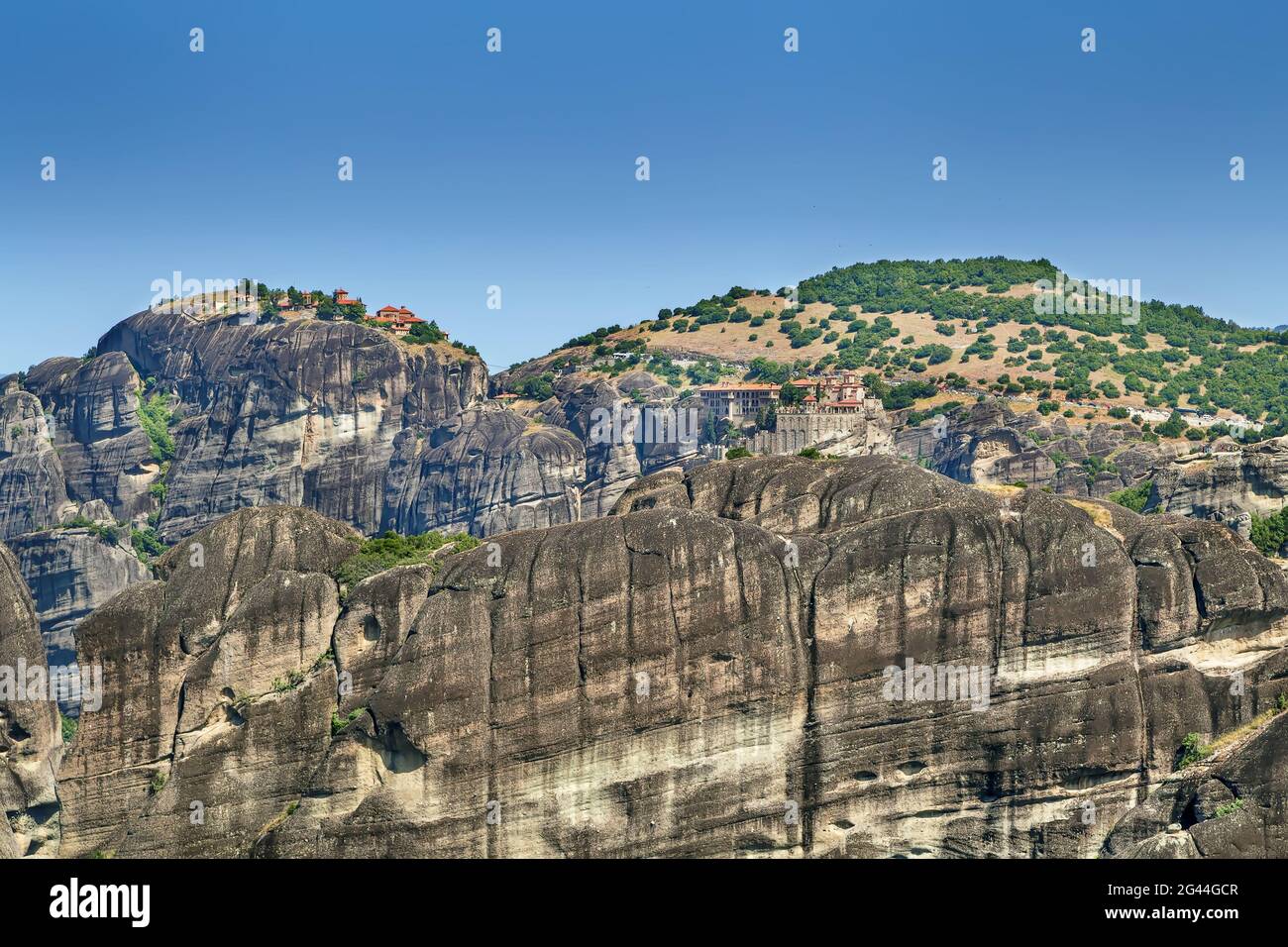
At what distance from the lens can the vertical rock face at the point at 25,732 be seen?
290ft

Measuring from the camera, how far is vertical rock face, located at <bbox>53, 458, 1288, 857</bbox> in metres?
75.1

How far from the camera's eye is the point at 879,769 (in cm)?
7525

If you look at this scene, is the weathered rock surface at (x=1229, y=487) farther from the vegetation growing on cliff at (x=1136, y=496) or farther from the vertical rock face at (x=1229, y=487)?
the vegetation growing on cliff at (x=1136, y=496)

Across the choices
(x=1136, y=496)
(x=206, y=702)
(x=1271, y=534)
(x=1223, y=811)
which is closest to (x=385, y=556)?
(x=206, y=702)

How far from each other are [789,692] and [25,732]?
3407cm

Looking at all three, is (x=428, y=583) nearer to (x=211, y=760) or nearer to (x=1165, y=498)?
(x=211, y=760)

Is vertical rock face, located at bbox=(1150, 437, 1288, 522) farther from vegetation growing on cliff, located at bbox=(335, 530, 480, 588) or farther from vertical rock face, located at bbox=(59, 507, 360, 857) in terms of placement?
vertical rock face, located at bbox=(59, 507, 360, 857)

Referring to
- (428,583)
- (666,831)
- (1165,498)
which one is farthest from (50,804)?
(1165,498)

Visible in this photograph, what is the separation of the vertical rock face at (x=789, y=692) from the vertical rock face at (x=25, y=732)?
11292 millimetres

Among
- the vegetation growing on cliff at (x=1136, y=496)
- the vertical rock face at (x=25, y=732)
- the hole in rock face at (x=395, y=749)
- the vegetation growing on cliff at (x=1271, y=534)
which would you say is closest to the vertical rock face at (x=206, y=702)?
the hole in rock face at (x=395, y=749)

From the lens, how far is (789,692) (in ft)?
248

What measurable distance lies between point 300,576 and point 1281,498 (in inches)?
3458

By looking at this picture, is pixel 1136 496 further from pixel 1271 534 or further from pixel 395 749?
pixel 395 749

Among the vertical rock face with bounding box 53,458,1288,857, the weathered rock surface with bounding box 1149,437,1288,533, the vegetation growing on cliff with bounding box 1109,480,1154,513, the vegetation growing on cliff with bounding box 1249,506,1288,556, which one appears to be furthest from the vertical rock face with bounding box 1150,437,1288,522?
the vertical rock face with bounding box 53,458,1288,857
